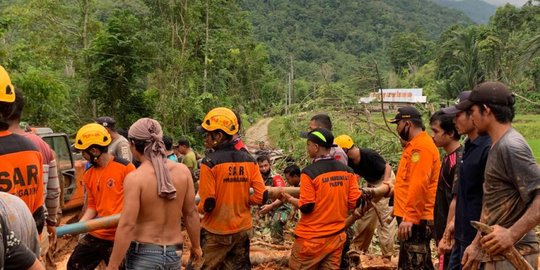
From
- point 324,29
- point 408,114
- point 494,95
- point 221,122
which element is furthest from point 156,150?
point 324,29

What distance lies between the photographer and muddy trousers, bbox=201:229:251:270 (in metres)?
5.11

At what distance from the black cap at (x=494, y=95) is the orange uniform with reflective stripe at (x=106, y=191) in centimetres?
335

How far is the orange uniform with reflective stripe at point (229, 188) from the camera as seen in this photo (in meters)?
4.94

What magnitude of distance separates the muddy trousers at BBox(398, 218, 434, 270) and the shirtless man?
235cm

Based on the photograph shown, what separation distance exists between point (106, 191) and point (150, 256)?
153 cm

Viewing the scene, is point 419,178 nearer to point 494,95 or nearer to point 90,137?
point 494,95

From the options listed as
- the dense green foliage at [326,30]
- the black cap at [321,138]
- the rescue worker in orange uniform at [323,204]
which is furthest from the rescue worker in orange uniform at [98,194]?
the dense green foliage at [326,30]

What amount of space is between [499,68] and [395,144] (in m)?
36.6

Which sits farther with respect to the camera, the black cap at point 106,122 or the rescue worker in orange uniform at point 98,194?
the black cap at point 106,122

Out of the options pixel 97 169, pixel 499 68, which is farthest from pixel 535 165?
pixel 499 68

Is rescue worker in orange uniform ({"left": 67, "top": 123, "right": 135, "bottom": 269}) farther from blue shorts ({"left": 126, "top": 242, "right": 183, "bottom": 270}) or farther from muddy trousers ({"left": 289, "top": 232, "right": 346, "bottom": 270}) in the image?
muddy trousers ({"left": 289, "top": 232, "right": 346, "bottom": 270})

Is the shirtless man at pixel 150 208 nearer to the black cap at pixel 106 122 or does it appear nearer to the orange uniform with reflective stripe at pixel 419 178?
the orange uniform with reflective stripe at pixel 419 178

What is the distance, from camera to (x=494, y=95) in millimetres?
3426

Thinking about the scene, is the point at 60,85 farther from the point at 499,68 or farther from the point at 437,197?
the point at 499,68
